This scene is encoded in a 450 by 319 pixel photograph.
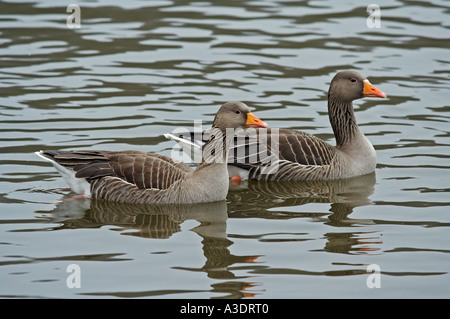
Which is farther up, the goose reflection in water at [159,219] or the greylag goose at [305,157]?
the greylag goose at [305,157]

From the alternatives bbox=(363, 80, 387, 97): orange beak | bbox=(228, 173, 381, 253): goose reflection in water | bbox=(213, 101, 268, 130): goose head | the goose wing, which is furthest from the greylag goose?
bbox=(213, 101, 268, 130): goose head

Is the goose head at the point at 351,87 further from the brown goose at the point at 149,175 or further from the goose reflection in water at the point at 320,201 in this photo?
the brown goose at the point at 149,175

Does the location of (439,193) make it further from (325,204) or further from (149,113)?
(149,113)

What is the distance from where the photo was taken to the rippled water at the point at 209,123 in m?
8.99

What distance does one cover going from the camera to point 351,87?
13.2 m

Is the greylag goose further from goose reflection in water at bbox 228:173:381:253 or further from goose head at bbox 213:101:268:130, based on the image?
goose head at bbox 213:101:268:130

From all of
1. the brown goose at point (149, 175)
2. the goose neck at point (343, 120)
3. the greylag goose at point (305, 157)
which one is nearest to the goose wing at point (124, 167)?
the brown goose at point (149, 175)

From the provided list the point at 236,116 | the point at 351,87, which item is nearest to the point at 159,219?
the point at 236,116

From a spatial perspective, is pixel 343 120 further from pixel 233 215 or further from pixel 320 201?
pixel 233 215

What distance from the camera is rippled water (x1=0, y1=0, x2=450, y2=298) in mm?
8992

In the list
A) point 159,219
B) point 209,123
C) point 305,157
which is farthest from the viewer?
point 209,123

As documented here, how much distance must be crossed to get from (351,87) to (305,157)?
1.43m

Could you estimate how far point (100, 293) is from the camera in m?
8.42

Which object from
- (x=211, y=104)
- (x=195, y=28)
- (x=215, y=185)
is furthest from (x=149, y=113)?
(x=195, y=28)
